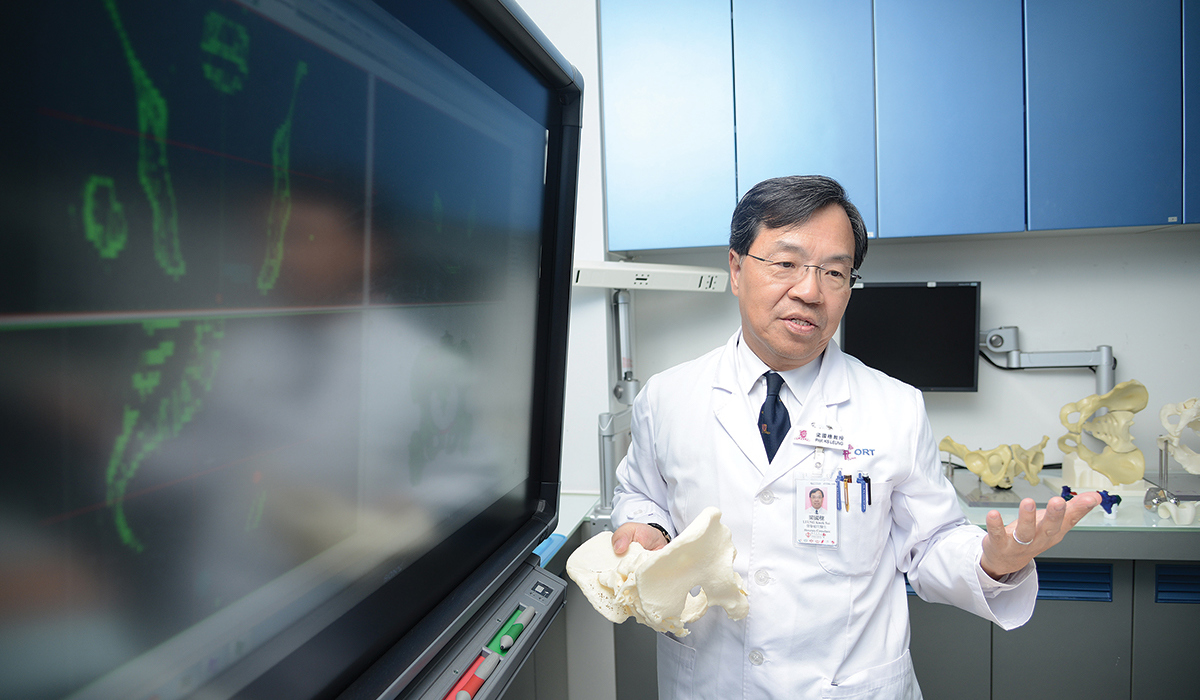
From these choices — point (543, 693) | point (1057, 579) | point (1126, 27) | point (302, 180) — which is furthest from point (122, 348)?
point (1126, 27)

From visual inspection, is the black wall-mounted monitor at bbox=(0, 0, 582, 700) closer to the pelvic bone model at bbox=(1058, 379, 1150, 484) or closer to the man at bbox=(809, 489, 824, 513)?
the man at bbox=(809, 489, 824, 513)

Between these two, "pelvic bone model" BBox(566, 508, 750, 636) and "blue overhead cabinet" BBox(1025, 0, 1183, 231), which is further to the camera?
"blue overhead cabinet" BBox(1025, 0, 1183, 231)

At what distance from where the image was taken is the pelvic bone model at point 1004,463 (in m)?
2.45

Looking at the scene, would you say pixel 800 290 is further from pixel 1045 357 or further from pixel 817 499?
pixel 1045 357

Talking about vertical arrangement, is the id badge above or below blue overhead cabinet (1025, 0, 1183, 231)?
below

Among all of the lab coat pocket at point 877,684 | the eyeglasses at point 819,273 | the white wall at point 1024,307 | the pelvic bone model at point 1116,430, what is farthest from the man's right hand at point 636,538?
the pelvic bone model at point 1116,430

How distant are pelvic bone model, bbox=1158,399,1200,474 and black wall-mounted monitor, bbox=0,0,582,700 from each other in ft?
8.27

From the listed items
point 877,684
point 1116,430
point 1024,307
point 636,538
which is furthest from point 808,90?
point 877,684

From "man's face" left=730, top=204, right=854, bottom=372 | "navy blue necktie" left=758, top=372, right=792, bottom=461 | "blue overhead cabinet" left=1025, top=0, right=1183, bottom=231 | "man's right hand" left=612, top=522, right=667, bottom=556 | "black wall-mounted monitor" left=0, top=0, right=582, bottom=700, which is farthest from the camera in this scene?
"blue overhead cabinet" left=1025, top=0, right=1183, bottom=231

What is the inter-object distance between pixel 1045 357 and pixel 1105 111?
943 millimetres

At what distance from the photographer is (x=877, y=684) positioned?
1295 mm

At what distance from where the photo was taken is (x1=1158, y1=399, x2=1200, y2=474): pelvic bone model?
7.34 feet

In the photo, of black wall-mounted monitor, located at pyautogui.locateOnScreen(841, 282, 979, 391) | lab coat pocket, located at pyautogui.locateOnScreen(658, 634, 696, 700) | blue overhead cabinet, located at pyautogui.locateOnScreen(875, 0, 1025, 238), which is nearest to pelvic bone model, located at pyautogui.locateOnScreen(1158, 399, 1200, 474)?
black wall-mounted monitor, located at pyautogui.locateOnScreen(841, 282, 979, 391)

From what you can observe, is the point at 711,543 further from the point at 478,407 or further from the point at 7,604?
the point at 7,604
